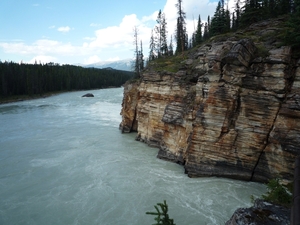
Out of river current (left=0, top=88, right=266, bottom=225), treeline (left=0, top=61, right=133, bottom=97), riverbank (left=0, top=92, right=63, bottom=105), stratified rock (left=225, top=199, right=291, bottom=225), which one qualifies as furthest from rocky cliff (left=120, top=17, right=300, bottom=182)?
treeline (left=0, top=61, right=133, bottom=97)

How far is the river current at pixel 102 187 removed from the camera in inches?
454

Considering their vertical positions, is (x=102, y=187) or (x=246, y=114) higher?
(x=246, y=114)

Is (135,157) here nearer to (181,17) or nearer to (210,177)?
(210,177)

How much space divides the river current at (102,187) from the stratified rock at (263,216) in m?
3.88

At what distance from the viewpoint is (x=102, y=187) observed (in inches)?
565

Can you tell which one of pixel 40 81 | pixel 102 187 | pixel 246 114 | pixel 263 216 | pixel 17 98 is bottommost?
pixel 102 187

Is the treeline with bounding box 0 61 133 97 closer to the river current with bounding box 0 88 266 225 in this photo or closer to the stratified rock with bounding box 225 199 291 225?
the river current with bounding box 0 88 266 225

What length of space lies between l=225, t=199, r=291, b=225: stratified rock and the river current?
3882mm

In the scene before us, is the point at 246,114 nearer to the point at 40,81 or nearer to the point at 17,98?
the point at 17,98

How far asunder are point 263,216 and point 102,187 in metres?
10.1

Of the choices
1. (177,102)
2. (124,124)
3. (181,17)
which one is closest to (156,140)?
(177,102)

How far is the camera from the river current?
1152cm

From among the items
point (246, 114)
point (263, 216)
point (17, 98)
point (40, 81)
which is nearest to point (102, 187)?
point (263, 216)

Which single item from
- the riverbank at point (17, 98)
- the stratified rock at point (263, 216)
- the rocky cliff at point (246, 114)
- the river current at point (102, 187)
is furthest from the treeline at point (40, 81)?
the stratified rock at point (263, 216)
